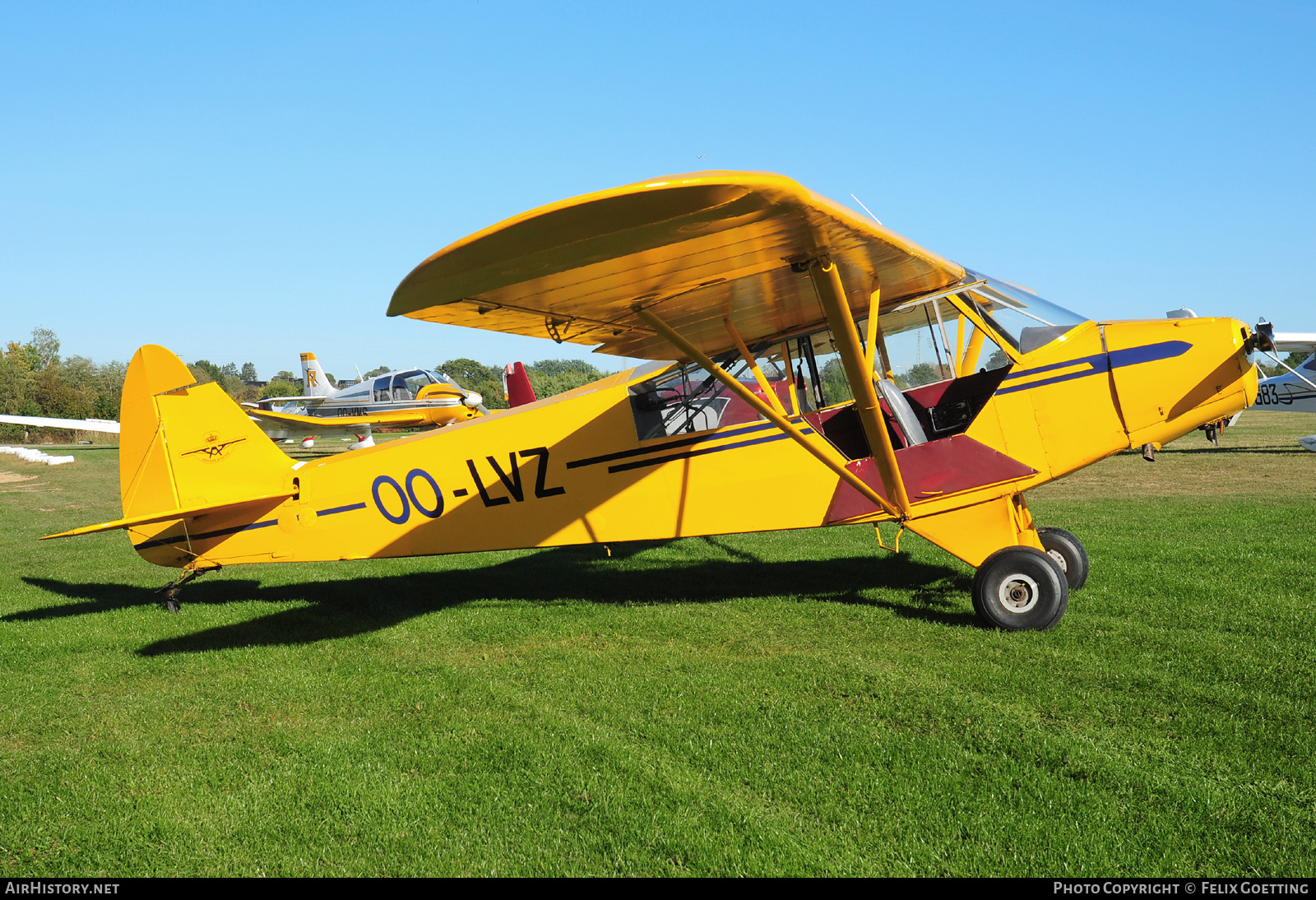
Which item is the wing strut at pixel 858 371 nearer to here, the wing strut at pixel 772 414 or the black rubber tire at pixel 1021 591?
the wing strut at pixel 772 414

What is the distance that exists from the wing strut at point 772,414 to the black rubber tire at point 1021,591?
72 cm

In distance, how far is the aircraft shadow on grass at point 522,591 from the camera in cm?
621

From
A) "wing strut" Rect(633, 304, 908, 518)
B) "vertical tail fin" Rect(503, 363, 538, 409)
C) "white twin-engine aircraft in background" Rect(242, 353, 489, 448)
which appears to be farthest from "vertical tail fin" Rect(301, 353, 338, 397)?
"wing strut" Rect(633, 304, 908, 518)

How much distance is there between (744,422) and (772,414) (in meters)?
0.83

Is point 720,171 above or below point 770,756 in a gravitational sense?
above

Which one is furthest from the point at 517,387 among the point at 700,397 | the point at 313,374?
the point at 313,374

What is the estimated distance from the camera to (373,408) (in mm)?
36812

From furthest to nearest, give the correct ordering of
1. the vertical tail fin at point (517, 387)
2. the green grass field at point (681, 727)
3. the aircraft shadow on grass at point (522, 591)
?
the vertical tail fin at point (517, 387) → the aircraft shadow on grass at point (522, 591) → the green grass field at point (681, 727)

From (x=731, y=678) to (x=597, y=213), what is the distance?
2.78m

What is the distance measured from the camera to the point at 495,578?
8.39 m

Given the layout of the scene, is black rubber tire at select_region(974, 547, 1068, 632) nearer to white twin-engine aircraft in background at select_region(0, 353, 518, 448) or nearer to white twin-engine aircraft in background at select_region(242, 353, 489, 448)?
white twin-engine aircraft in background at select_region(0, 353, 518, 448)

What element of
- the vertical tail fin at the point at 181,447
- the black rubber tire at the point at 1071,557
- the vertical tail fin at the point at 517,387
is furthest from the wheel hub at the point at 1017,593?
the vertical tail fin at the point at 517,387

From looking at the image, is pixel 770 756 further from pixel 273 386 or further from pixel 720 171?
pixel 273 386
